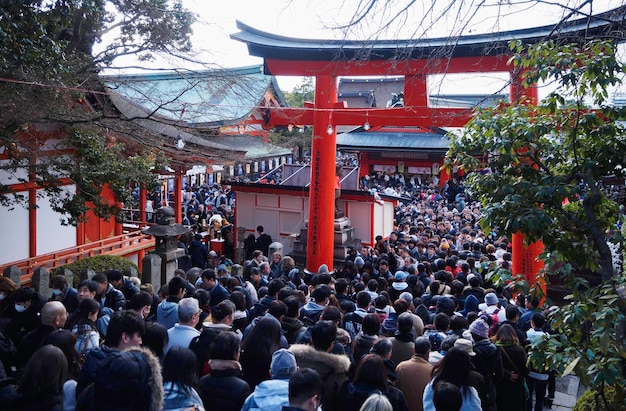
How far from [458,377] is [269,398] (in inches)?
55.7

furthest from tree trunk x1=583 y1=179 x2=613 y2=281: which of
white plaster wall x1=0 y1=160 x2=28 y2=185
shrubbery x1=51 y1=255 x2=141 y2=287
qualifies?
white plaster wall x1=0 y1=160 x2=28 y2=185

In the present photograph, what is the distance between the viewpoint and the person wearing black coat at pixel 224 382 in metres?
3.80

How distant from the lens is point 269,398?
3564mm

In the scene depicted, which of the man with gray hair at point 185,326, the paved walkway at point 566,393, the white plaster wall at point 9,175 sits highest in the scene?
the white plaster wall at point 9,175

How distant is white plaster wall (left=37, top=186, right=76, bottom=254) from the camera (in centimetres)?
1223

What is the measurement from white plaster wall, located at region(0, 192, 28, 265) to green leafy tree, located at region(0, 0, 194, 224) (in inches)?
73.9

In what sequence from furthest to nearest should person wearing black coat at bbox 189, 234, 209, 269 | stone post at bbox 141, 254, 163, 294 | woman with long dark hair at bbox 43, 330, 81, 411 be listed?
person wearing black coat at bbox 189, 234, 209, 269
stone post at bbox 141, 254, 163, 294
woman with long dark hair at bbox 43, 330, 81, 411

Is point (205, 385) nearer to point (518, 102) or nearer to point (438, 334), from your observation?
point (438, 334)

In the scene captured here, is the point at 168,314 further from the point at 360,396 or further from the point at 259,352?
the point at 360,396

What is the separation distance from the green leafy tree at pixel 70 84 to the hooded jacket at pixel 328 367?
507 cm

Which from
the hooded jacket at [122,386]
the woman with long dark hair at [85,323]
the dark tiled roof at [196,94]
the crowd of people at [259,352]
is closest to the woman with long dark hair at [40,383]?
the crowd of people at [259,352]

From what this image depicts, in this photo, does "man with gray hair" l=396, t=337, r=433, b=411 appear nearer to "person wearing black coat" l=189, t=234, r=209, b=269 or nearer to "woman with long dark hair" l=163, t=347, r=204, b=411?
"woman with long dark hair" l=163, t=347, r=204, b=411

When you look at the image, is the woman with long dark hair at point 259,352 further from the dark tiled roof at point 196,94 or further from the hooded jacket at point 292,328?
the dark tiled roof at point 196,94

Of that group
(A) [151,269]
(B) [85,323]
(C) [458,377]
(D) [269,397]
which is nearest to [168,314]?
(B) [85,323]
